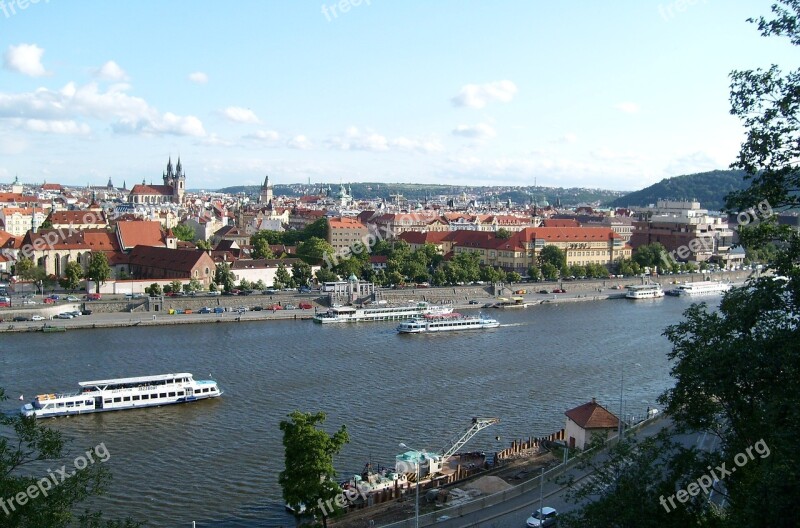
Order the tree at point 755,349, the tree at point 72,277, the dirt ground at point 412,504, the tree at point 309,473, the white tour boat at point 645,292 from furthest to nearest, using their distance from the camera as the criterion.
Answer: the white tour boat at point 645,292
the tree at point 72,277
the dirt ground at point 412,504
the tree at point 309,473
the tree at point 755,349

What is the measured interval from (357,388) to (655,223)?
3620cm

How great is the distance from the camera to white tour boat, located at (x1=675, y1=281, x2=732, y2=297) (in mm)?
35469

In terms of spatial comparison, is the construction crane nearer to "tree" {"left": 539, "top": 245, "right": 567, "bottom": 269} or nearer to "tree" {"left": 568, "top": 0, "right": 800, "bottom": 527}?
"tree" {"left": 568, "top": 0, "right": 800, "bottom": 527}

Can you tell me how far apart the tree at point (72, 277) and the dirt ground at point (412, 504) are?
21.6m

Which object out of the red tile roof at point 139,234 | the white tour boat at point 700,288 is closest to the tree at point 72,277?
the red tile roof at point 139,234

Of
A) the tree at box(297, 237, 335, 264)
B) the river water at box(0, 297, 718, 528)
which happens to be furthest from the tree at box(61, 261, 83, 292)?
the tree at box(297, 237, 335, 264)

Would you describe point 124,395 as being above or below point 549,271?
below

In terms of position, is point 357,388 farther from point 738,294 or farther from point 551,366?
point 738,294

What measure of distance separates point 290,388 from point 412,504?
20.5ft

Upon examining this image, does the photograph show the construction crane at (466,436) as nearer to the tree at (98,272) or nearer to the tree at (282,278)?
the tree at (282,278)

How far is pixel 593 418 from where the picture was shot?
1198 centimetres

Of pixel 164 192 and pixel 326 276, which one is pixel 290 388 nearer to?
pixel 326 276

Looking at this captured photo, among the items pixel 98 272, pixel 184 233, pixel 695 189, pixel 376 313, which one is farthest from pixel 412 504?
pixel 695 189

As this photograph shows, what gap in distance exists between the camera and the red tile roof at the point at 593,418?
11906 mm
